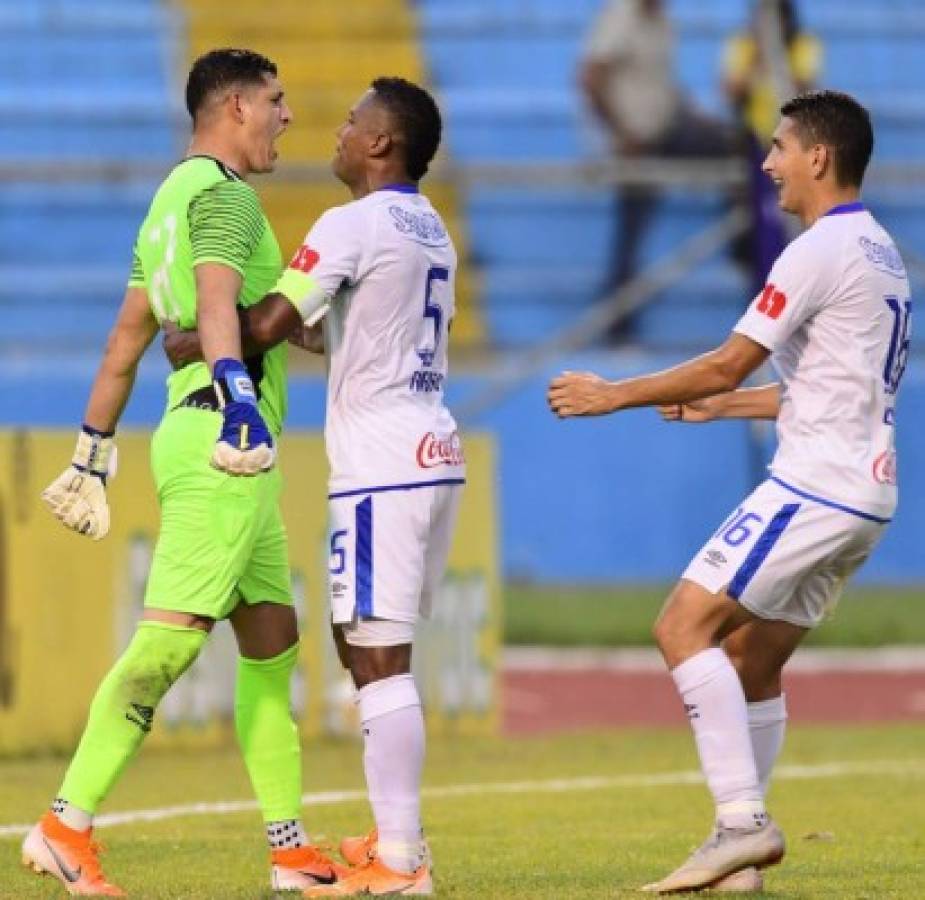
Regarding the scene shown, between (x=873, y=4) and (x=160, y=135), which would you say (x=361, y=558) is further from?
(x=873, y=4)

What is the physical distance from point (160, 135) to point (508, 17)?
3469 mm

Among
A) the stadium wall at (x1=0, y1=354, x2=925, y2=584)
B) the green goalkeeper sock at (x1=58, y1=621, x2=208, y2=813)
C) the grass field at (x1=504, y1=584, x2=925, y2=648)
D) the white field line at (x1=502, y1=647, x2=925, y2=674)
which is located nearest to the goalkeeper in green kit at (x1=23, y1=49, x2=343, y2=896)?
the green goalkeeper sock at (x1=58, y1=621, x2=208, y2=813)

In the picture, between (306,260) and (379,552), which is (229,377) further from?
(379,552)

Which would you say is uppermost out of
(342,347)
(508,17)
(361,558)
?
(508,17)

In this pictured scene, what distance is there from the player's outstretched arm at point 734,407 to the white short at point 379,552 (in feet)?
3.42

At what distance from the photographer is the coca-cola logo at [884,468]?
7316 mm

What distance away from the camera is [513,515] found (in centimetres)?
2230

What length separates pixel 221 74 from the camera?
7609 mm

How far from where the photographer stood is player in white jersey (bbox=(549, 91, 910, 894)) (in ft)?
23.8

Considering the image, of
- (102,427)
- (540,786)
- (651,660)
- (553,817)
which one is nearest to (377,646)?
(102,427)

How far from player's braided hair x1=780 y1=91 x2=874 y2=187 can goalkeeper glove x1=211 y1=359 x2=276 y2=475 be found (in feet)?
5.74

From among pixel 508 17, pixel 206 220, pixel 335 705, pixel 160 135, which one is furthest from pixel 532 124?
pixel 206 220

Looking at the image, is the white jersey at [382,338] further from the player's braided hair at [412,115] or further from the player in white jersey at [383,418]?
the player's braided hair at [412,115]

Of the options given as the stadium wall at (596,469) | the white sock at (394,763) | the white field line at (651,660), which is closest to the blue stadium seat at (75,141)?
the stadium wall at (596,469)
